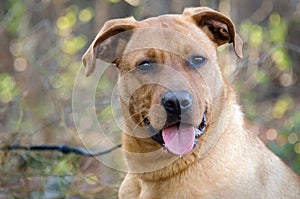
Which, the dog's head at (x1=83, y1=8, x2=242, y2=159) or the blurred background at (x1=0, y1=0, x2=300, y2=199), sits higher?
the dog's head at (x1=83, y1=8, x2=242, y2=159)

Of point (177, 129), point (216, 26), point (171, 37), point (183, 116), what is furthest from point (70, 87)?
point (183, 116)

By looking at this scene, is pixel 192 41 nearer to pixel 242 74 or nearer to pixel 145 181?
pixel 145 181

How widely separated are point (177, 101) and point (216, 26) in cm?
83

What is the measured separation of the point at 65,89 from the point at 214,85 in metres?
4.09

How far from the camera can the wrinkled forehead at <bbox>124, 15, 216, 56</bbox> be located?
5051 millimetres

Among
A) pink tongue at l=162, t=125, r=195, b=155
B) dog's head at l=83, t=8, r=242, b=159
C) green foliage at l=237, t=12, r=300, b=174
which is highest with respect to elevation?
dog's head at l=83, t=8, r=242, b=159

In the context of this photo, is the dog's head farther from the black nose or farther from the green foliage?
the green foliage

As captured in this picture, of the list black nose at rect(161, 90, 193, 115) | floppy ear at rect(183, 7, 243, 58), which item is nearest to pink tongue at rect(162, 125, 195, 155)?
black nose at rect(161, 90, 193, 115)

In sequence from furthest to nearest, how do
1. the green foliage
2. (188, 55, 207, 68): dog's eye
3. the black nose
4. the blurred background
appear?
the green foliage < the blurred background < (188, 55, 207, 68): dog's eye < the black nose

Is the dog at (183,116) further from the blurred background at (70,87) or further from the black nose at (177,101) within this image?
the blurred background at (70,87)

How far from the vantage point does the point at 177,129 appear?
4895 mm

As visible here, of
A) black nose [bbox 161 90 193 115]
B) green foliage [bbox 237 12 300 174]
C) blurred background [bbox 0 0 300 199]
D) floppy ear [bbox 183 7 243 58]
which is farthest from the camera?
green foliage [bbox 237 12 300 174]

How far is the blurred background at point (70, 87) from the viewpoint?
6.87 meters

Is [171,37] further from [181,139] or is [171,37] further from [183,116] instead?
[181,139]
